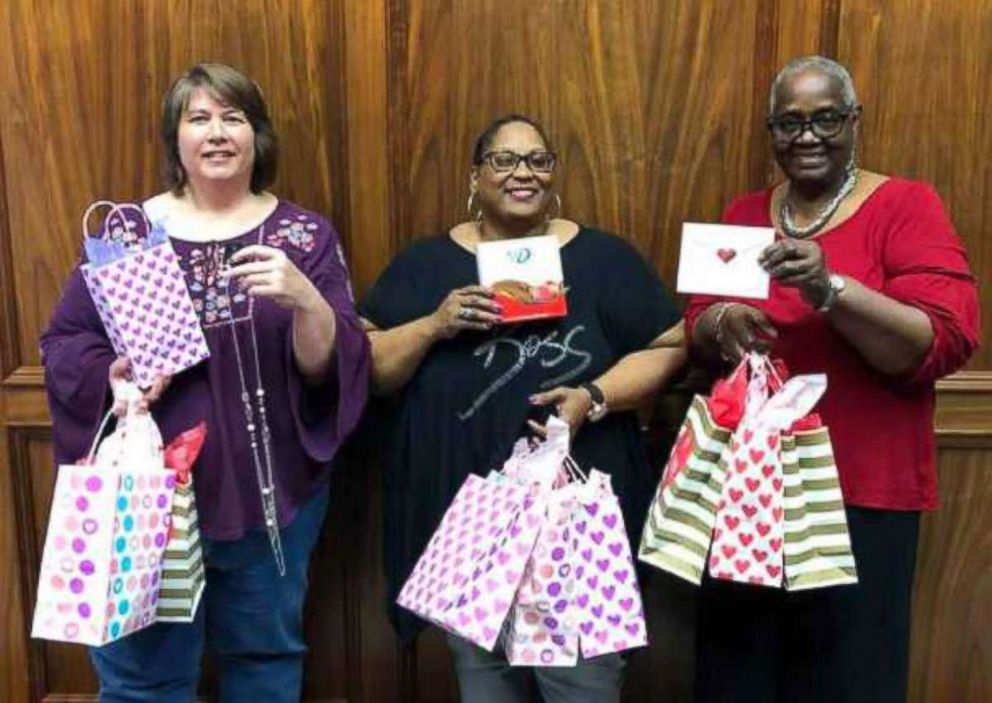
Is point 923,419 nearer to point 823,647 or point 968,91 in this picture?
point 823,647

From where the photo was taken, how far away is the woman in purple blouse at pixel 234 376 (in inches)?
59.1

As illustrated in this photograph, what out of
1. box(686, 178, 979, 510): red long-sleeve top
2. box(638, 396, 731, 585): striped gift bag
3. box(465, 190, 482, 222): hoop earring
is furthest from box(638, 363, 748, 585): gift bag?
box(465, 190, 482, 222): hoop earring

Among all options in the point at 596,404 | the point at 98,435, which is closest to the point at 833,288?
the point at 596,404

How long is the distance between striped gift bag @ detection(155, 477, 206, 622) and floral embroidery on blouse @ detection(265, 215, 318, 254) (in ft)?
1.27

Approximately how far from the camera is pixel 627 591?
1442mm

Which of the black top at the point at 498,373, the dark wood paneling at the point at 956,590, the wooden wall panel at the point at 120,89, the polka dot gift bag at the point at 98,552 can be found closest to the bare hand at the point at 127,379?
the polka dot gift bag at the point at 98,552

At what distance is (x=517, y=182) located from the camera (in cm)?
155

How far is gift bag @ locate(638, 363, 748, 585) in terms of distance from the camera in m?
1.40

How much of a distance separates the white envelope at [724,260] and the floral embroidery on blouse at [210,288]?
2.17ft

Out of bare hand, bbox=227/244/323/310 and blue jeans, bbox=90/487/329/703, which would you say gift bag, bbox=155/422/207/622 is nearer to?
blue jeans, bbox=90/487/329/703

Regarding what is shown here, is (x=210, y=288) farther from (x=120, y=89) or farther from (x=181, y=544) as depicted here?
(x=120, y=89)

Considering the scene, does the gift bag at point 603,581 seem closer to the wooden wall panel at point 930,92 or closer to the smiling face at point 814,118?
the smiling face at point 814,118

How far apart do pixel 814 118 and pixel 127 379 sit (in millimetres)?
1061

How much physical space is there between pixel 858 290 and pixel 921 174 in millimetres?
597
